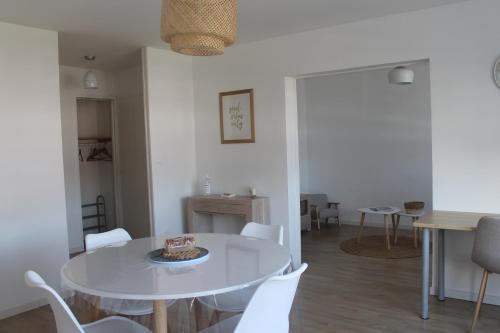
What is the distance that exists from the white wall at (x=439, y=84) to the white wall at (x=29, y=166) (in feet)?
6.66

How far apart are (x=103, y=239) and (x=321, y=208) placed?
4.70 m

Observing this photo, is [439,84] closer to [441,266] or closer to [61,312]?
[441,266]

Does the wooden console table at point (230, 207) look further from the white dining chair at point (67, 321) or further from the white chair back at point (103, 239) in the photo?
the white dining chair at point (67, 321)

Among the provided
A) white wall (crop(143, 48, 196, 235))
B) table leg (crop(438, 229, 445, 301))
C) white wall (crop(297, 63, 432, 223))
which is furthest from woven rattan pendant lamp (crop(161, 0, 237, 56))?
white wall (crop(297, 63, 432, 223))

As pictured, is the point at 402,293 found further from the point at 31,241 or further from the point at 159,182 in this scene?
the point at 31,241

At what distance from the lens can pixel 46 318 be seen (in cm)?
359

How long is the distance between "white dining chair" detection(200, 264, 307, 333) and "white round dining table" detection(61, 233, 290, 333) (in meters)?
0.13

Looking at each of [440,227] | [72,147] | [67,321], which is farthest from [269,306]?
[72,147]

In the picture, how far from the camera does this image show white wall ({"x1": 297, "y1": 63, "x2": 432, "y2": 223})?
21.5 ft

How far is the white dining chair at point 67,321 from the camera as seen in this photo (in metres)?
1.79

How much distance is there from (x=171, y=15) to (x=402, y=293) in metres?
3.11

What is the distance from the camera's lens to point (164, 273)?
2.08 meters

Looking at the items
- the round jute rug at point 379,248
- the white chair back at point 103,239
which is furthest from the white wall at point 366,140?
the white chair back at point 103,239

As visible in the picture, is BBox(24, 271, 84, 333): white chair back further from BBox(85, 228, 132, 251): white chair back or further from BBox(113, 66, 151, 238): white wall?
BBox(113, 66, 151, 238): white wall
